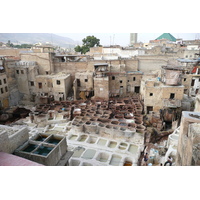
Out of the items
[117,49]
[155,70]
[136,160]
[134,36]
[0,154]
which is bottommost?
[136,160]

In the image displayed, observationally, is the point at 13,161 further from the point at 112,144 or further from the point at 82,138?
the point at 112,144

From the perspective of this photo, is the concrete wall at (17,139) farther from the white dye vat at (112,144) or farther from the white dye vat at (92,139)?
the white dye vat at (112,144)

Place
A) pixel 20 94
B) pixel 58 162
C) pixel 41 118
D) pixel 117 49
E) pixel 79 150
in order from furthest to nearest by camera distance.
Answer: pixel 117 49 → pixel 20 94 → pixel 41 118 → pixel 79 150 → pixel 58 162

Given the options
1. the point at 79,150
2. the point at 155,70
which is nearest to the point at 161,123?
the point at 79,150

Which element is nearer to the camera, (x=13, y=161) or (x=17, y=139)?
(x=13, y=161)

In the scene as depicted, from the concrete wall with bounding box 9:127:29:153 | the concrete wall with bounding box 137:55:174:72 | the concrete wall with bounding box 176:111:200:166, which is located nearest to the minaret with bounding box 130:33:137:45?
the concrete wall with bounding box 137:55:174:72

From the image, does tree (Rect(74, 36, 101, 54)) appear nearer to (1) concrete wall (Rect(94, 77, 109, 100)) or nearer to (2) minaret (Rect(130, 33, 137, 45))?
(1) concrete wall (Rect(94, 77, 109, 100))

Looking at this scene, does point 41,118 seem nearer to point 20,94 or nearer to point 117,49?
point 20,94

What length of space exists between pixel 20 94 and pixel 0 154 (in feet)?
56.7

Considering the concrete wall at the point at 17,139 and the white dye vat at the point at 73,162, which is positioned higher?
the concrete wall at the point at 17,139

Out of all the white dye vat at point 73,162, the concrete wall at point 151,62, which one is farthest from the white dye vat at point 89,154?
the concrete wall at point 151,62

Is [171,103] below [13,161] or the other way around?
below

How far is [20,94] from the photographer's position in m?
22.3

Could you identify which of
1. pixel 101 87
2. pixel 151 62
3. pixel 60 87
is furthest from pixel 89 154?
pixel 151 62
